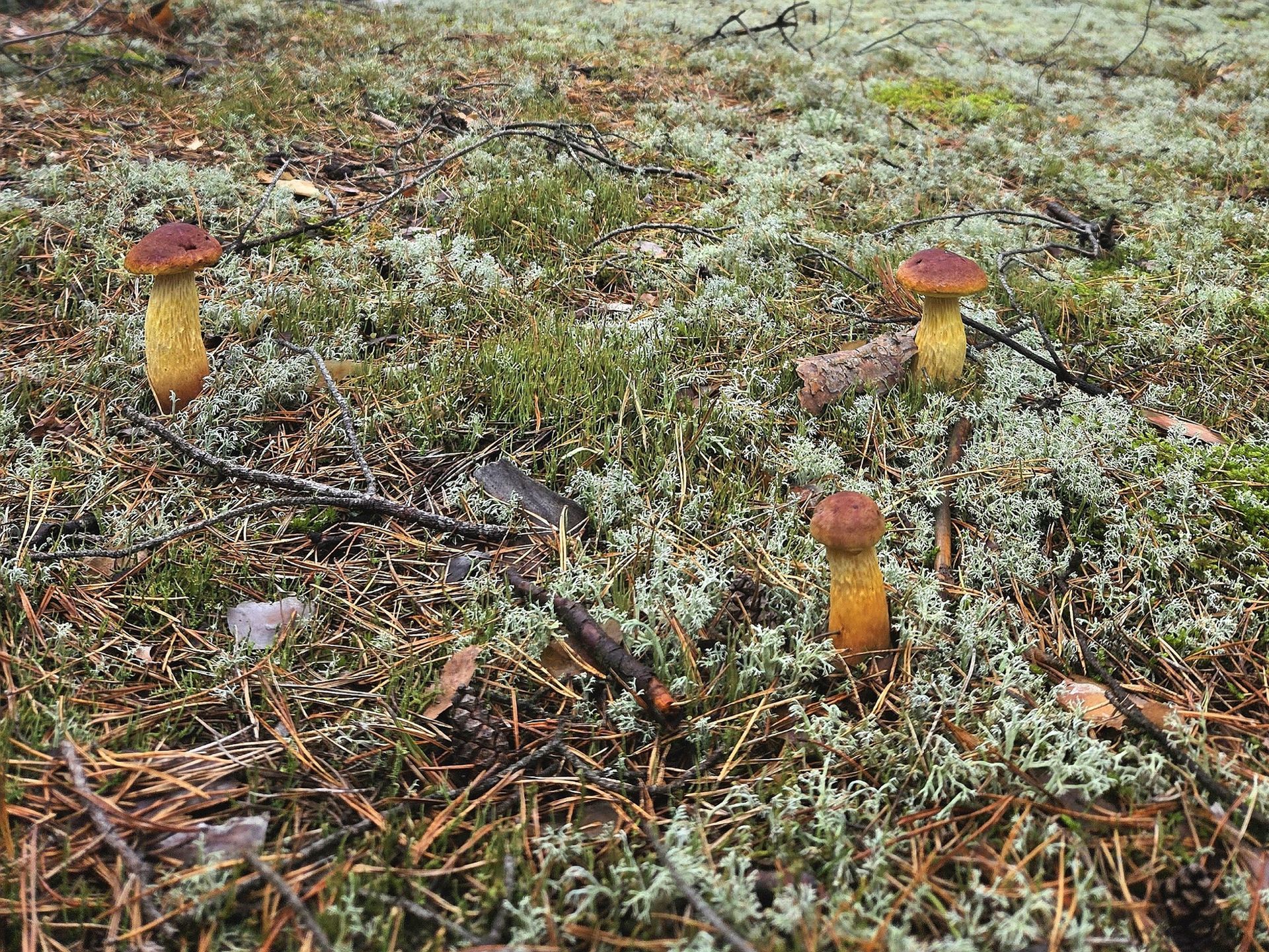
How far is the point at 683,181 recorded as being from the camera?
5219mm

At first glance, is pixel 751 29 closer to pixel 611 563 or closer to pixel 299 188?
pixel 299 188

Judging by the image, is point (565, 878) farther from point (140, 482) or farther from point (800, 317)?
point (800, 317)

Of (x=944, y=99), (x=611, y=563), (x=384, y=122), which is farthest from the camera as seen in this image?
(x=944, y=99)

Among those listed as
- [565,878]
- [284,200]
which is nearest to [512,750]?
[565,878]

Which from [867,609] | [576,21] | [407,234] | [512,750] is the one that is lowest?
[512,750]

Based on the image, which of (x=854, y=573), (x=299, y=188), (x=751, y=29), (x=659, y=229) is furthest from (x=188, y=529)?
(x=751, y=29)

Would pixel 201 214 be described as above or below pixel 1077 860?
above

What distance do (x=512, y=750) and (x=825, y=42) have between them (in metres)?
10.0

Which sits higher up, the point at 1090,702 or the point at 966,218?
the point at 966,218

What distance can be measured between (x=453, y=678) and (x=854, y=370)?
191cm

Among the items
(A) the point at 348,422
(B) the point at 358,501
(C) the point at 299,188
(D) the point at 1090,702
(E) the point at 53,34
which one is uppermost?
(E) the point at 53,34

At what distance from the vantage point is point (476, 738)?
1.88m

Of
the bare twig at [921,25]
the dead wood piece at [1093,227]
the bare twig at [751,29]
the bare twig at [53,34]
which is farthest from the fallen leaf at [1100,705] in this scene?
the bare twig at [921,25]

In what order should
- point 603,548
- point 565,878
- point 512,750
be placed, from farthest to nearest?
point 603,548, point 512,750, point 565,878
